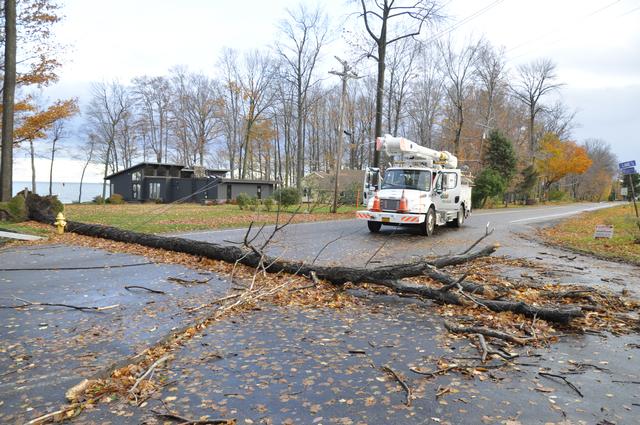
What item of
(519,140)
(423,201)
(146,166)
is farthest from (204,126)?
(423,201)

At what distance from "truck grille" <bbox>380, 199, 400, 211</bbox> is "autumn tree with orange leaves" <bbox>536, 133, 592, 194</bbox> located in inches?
1980

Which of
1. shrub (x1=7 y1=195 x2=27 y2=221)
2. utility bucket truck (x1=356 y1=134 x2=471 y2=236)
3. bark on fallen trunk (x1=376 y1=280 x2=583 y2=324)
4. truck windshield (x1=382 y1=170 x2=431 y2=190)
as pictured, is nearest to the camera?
bark on fallen trunk (x1=376 y1=280 x2=583 y2=324)

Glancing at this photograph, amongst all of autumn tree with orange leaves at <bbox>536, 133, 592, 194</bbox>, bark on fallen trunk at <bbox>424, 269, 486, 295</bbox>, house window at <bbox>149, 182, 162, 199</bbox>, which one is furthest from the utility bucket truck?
autumn tree with orange leaves at <bbox>536, 133, 592, 194</bbox>

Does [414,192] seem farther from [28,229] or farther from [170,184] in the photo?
[170,184]

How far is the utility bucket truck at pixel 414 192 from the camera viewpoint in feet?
49.0

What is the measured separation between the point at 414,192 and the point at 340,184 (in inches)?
1155

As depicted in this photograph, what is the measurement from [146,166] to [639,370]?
46.8 meters

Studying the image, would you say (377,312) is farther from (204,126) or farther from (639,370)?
(204,126)

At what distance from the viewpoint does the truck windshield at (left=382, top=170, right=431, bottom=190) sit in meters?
15.7

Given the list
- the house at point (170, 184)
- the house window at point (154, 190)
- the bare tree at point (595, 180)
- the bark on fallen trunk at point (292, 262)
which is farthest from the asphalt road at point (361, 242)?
the bare tree at point (595, 180)

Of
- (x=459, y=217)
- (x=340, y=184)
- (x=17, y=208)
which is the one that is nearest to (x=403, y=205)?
(x=459, y=217)

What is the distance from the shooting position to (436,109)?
54250 mm

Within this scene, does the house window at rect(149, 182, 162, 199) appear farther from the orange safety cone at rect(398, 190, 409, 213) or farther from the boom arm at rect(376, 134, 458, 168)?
the orange safety cone at rect(398, 190, 409, 213)

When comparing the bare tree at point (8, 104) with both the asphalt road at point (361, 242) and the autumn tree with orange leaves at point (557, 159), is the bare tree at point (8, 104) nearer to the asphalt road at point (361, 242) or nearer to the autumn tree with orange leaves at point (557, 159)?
the asphalt road at point (361, 242)
